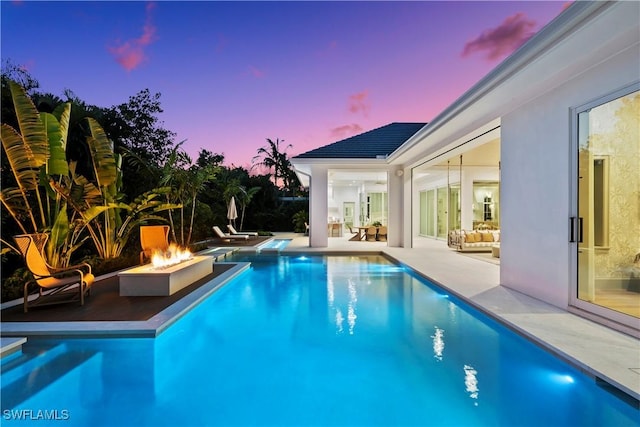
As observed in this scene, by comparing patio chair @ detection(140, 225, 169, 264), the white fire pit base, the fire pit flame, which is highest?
patio chair @ detection(140, 225, 169, 264)

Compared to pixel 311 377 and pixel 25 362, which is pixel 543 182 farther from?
pixel 25 362

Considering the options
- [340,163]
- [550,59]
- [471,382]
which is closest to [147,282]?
[471,382]

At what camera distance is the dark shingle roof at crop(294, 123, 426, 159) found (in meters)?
13.5

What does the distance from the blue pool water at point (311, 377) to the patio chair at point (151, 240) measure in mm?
3609

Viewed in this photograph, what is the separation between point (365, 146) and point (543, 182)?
29.6 ft

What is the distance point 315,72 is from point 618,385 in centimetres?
1521

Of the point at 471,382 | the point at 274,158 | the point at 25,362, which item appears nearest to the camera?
the point at 471,382

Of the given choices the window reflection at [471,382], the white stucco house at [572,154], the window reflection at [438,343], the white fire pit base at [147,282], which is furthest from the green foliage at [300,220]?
the window reflection at [471,382]

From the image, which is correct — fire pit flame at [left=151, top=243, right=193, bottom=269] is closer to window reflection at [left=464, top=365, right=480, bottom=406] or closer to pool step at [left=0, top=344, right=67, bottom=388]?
pool step at [left=0, top=344, right=67, bottom=388]

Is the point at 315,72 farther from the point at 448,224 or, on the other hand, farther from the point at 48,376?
the point at 48,376

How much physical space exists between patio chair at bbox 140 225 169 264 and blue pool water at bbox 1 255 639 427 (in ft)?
11.8

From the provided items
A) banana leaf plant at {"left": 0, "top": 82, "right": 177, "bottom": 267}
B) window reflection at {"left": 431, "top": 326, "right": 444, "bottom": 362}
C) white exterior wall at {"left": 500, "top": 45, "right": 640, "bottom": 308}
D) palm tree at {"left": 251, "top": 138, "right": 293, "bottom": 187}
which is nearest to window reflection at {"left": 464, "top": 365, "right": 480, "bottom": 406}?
window reflection at {"left": 431, "top": 326, "right": 444, "bottom": 362}

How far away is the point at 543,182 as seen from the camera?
5.63 meters

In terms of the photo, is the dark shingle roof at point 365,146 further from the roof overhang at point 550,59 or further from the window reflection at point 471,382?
the window reflection at point 471,382
